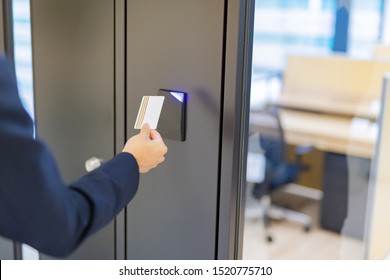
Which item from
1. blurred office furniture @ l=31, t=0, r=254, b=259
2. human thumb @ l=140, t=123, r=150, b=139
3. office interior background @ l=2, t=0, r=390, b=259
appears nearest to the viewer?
human thumb @ l=140, t=123, r=150, b=139

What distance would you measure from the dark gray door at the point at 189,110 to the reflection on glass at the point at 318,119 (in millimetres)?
1602

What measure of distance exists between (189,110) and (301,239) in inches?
90.0

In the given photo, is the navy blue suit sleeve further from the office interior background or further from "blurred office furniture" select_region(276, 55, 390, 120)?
"blurred office furniture" select_region(276, 55, 390, 120)

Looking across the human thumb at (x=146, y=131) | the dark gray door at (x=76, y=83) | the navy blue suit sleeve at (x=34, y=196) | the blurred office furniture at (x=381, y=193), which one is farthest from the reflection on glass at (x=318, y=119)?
the navy blue suit sleeve at (x=34, y=196)

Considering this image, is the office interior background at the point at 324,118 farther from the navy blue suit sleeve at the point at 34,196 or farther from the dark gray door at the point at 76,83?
the navy blue suit sleeve at the point at 34,196

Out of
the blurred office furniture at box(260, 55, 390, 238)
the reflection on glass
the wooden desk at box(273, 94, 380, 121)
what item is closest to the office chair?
the reflection on glass

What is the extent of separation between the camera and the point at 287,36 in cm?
379

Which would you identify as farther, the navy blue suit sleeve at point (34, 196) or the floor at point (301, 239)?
the floor at point (301, 239)

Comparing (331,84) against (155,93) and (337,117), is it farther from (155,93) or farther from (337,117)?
(155,93)

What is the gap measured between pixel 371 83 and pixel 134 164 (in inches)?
107

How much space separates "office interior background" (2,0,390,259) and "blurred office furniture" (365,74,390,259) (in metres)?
0.03

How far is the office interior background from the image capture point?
2.92 m

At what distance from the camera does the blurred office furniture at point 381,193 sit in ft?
7.15
